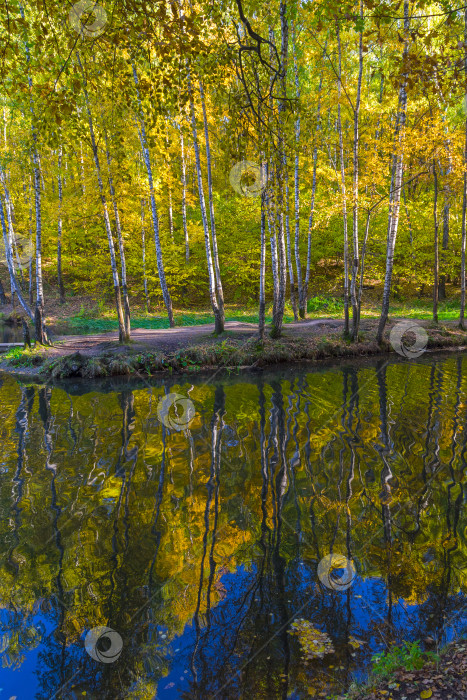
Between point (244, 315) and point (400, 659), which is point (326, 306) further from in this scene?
point (400, 659)

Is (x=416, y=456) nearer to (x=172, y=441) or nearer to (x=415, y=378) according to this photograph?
(x=172, y=441)

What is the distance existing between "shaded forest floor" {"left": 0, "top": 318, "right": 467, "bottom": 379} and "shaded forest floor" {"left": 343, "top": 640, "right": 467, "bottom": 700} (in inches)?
411

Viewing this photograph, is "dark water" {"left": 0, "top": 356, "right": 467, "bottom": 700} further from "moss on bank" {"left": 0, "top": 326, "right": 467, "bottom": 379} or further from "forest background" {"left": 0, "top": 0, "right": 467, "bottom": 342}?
"forest background" {"left": 0, "top": 0, "right": 467, "bottom": 342}

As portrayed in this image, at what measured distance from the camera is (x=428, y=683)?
8.59ft

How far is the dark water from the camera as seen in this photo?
3113 mm

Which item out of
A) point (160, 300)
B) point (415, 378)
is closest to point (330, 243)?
point (160, 300)

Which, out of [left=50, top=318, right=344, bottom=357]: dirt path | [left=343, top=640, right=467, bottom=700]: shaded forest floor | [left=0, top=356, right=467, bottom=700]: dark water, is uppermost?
[left=50, top=318, right=344, bottom=357]: dirt path

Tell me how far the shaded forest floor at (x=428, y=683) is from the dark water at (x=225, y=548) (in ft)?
0.87

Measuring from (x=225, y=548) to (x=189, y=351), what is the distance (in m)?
9.04

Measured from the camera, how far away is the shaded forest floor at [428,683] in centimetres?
251

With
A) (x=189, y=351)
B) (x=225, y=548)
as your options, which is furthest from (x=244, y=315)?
(x=225, y=548)

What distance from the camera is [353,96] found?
16.1 metres

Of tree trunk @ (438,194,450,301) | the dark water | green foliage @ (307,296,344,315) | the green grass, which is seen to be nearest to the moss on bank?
the dark water

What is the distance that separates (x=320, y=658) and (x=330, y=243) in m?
25.0
